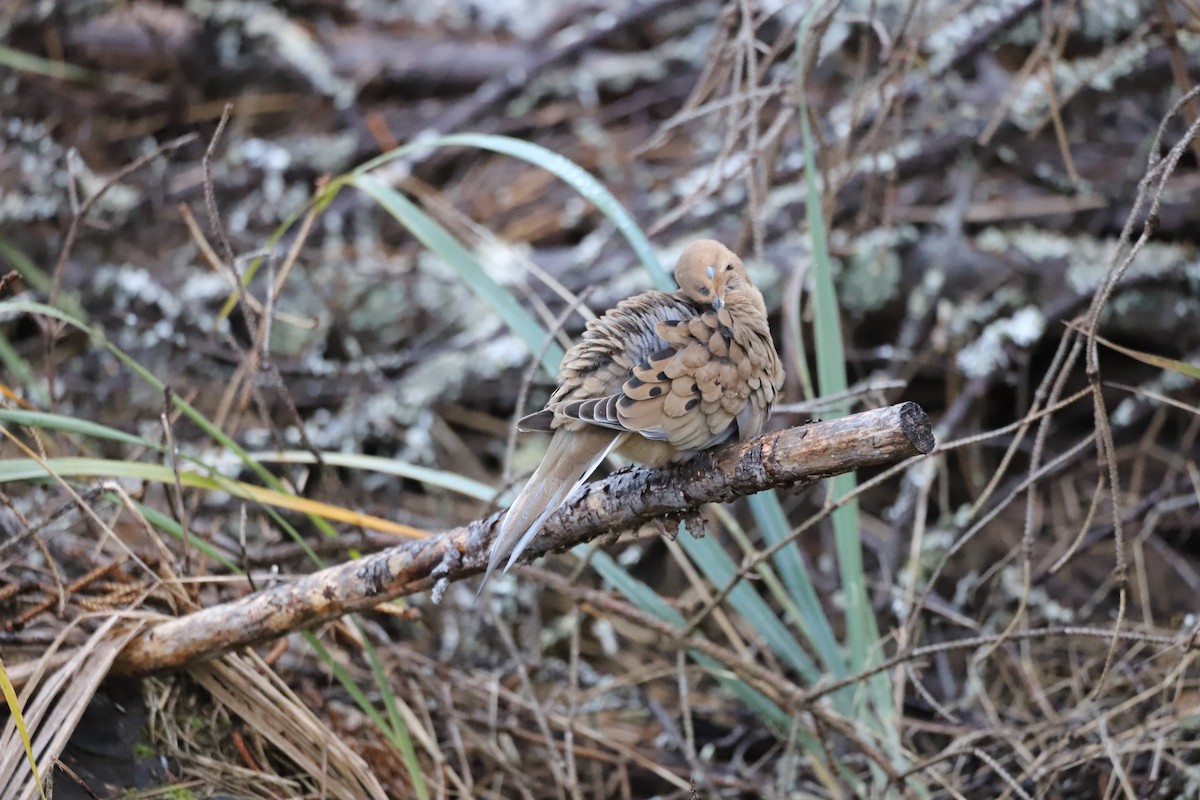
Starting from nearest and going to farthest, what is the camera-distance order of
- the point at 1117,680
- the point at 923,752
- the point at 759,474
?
1. the point at 759,474
2. the point at 1117,680
3. the point at 923,752

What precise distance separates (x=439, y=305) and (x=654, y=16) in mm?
1774

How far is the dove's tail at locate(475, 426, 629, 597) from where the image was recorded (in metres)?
1.76

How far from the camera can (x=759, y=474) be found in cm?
166

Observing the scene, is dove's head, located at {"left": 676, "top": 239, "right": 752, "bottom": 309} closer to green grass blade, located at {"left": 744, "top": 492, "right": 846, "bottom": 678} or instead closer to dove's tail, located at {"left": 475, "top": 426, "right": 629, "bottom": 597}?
dove's tail, located at {"left": 475, "top": 426, "right": 629, "bottom": 597}

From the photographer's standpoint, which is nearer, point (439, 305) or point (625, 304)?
point (625, 304)

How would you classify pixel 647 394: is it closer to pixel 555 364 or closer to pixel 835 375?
pixel 555 364

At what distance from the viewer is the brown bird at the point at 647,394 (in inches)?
70.6

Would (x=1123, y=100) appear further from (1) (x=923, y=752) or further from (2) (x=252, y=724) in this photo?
(2) (x=252, y=724)

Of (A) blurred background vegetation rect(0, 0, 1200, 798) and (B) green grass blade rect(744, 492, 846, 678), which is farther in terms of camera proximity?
(B) green grass blade rect(744, 492, 846, 678)

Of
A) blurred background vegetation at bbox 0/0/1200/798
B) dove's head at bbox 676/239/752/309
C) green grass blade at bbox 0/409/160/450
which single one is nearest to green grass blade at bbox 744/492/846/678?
blurred background vegetation at bbox 0/0/1200/798

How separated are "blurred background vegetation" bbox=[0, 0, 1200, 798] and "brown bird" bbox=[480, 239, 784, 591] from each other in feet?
1.05

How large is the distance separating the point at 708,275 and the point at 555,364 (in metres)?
0.50

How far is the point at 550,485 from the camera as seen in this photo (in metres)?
1.83

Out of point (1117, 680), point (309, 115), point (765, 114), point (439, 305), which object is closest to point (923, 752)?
point (1117, 680)
